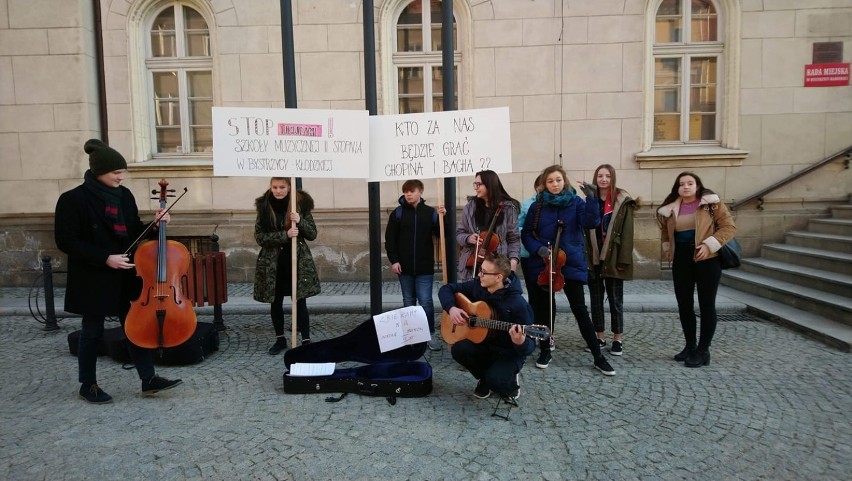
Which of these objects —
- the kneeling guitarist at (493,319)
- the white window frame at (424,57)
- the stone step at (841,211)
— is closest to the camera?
the kneeling guitarist at (493,319)

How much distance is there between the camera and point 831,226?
792cm

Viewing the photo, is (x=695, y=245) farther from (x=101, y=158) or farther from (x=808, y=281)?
(x=101, y=158)

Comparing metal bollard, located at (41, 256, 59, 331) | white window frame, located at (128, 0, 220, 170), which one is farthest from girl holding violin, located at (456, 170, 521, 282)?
white window frame, located at (128, 0, 220, 170)

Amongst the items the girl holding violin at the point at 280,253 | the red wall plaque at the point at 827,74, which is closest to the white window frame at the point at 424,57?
the girl holding violin at the point at 280,253

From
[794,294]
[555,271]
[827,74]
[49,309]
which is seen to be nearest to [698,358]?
[555,271]

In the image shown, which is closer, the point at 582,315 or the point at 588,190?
the point at 582,315

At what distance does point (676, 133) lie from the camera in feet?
29.6

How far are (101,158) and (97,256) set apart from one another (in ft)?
2.44

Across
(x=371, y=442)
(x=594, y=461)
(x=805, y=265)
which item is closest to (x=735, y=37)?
(x=805, y=265)

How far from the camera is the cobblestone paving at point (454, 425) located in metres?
3.01

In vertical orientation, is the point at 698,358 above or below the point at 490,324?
below

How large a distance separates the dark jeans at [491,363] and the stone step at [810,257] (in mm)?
5627

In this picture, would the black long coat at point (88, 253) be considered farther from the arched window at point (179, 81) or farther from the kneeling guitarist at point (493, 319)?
the arched window at point (179, 81)

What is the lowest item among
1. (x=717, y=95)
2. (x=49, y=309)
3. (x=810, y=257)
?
(x=49, y=309)
